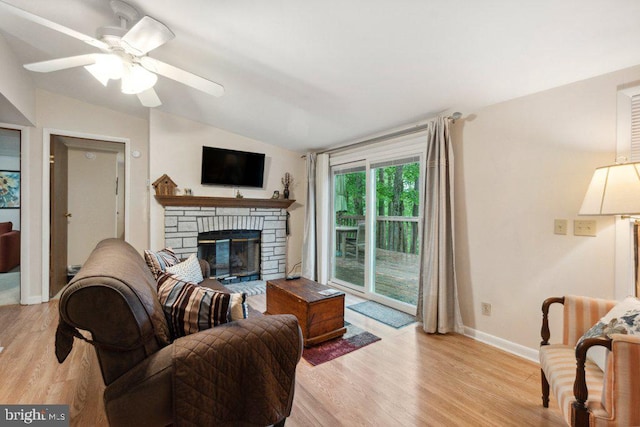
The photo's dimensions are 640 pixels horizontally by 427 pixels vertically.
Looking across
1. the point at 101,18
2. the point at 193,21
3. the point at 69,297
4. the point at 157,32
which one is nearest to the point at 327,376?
the point at 69,297

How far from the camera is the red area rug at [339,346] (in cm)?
225

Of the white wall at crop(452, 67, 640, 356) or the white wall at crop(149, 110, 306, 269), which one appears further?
the white wall at crop(149, 110, 306, 269)

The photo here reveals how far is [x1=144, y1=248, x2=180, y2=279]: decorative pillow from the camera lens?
1.97m

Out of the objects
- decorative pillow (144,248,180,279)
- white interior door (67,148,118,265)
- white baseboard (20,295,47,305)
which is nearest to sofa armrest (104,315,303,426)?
decorative pillow (144,248,180,279)

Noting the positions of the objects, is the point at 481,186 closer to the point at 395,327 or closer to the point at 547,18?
the point at 547,18

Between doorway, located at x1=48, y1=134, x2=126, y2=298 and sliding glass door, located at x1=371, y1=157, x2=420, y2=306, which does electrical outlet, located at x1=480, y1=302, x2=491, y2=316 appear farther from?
doorway, located at x1=48, y1=134, x2=126, y2=298

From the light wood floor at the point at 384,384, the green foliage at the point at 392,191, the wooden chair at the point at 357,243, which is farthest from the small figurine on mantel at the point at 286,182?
the light wood floor at the point at 384,384

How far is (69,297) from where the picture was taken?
0.95 metres

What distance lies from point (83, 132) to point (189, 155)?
1325mm

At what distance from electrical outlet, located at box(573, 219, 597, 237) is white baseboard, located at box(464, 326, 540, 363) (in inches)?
39.4

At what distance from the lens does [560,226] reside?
2.11 m

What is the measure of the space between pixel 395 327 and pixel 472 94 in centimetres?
230

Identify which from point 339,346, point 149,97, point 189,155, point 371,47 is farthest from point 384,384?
point 189,155

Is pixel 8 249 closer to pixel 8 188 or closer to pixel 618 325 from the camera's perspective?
pixel 8 188
